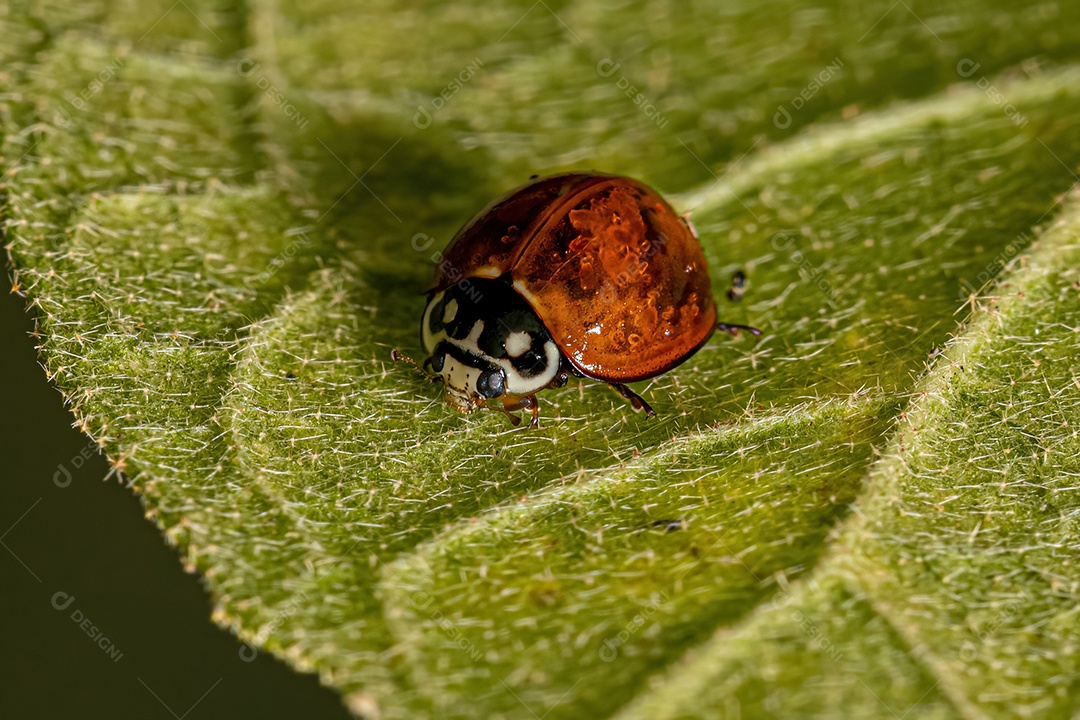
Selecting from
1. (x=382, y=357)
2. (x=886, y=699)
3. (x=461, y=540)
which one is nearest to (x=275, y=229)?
(x=382, y=357)

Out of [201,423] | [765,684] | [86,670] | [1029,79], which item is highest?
[201,423]

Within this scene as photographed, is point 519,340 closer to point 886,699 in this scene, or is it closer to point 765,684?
point 765,684
